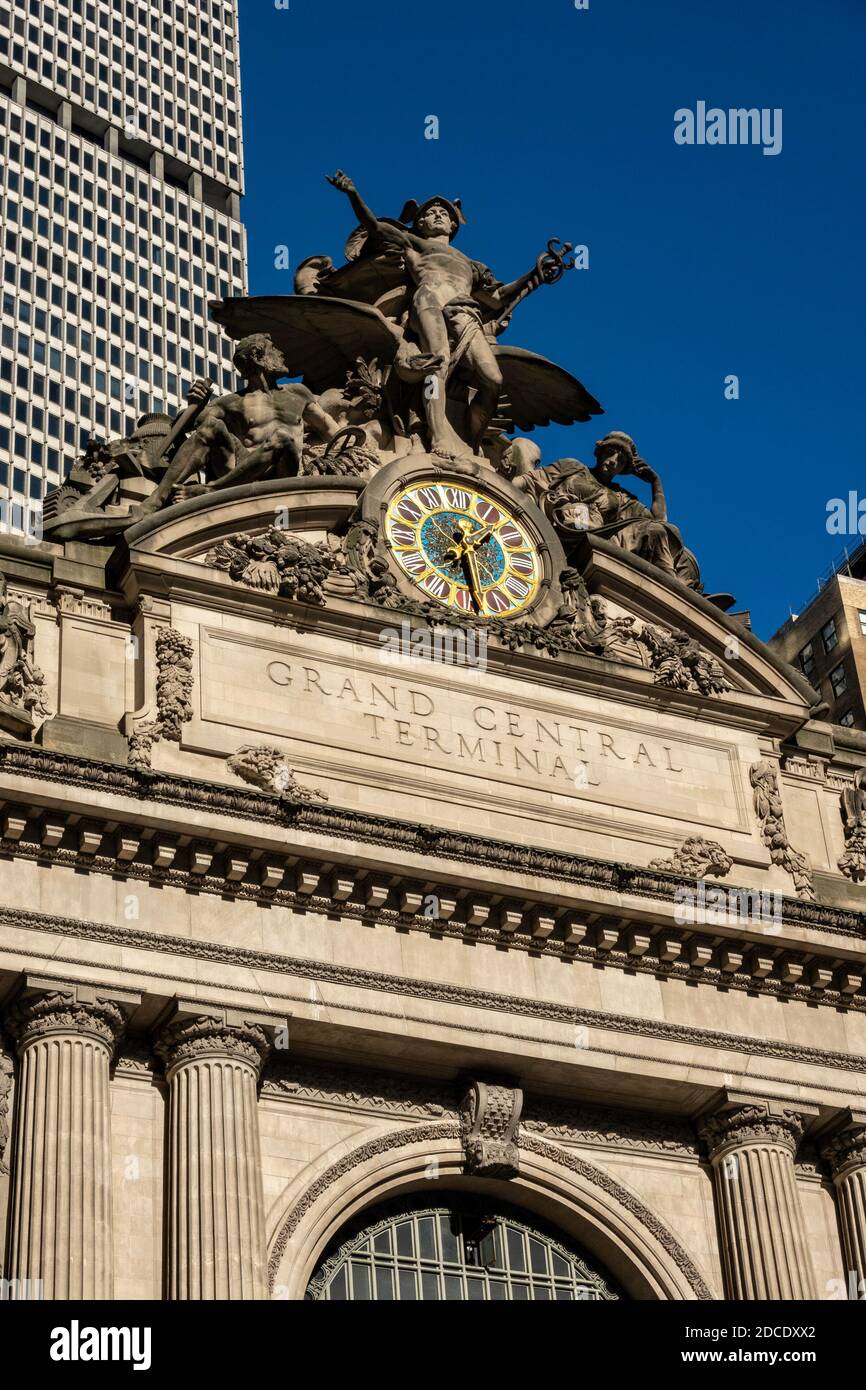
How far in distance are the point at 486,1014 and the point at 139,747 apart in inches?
256

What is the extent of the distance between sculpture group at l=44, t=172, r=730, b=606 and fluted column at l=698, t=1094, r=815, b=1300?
34.8ft

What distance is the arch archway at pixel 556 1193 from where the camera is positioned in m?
36.7

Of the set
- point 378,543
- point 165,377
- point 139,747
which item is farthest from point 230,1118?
point 165,377

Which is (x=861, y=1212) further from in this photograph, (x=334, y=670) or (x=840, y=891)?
(x=334, y=670)

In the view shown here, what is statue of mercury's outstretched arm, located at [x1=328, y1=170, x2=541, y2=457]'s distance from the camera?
44.9m

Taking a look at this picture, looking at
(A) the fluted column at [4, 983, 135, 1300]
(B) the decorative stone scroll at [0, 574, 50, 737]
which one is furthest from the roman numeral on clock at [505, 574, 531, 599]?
(A) the fluted column at [4, 983, 135, 1300]

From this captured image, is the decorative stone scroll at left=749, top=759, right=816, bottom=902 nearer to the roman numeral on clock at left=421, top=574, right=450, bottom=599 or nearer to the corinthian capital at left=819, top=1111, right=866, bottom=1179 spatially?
the corinthian capital at left=819, top=1111, right=866, bottom=1179

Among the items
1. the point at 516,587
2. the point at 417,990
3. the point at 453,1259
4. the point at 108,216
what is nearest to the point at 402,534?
the point at 516,587

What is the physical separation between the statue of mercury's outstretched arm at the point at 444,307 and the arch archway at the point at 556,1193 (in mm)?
12922

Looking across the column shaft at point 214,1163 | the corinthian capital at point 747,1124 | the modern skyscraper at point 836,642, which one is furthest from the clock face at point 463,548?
the modern skyscraper at point 836,642

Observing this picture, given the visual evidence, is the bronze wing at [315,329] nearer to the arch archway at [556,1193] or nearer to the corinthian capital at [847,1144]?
the arch archway at [556,1193]

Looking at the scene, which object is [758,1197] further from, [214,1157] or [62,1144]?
[62,1144]

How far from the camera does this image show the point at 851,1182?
131ft

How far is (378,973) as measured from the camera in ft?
122
